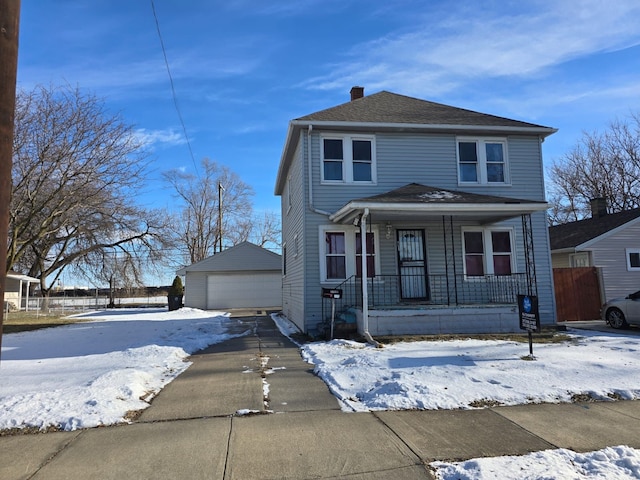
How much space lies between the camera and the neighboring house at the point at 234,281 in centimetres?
2750

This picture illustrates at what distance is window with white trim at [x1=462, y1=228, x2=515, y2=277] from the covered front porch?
0.03 metres

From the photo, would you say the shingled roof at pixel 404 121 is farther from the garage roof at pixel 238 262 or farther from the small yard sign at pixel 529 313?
the garage roof at pixel 238 262

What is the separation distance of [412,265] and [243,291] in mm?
17067

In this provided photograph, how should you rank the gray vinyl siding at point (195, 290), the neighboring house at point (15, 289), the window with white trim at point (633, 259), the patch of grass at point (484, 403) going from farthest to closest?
the neighboring house at point (15, 289) < the gray vinyl siding at point (195, 290) < the window with white trim at point (633, 259) < the patch of grass at point (484, 403)

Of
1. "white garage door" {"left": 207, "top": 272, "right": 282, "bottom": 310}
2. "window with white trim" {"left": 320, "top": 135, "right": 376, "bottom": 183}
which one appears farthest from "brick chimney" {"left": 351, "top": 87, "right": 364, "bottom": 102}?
"white garage door" {"left": 207, "top": 272, "right": 282, "bottom": 310}

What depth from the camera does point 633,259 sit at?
18.2 m

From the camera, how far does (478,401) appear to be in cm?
557

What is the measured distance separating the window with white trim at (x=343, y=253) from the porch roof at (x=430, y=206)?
628 mm

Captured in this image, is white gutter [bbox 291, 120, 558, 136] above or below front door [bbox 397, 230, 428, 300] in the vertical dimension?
above

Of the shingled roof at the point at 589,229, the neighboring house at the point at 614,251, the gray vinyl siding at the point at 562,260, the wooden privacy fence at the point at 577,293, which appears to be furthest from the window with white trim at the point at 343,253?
the gray vinyl siding at the point at 562,260

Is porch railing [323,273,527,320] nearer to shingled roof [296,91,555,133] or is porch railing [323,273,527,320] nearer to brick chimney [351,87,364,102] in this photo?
shingled roof [296,91,555,133]

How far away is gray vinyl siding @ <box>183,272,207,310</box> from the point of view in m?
27.5

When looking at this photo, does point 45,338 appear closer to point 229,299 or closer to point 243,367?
point 243,367

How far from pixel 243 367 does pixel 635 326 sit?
12718 millimetres
